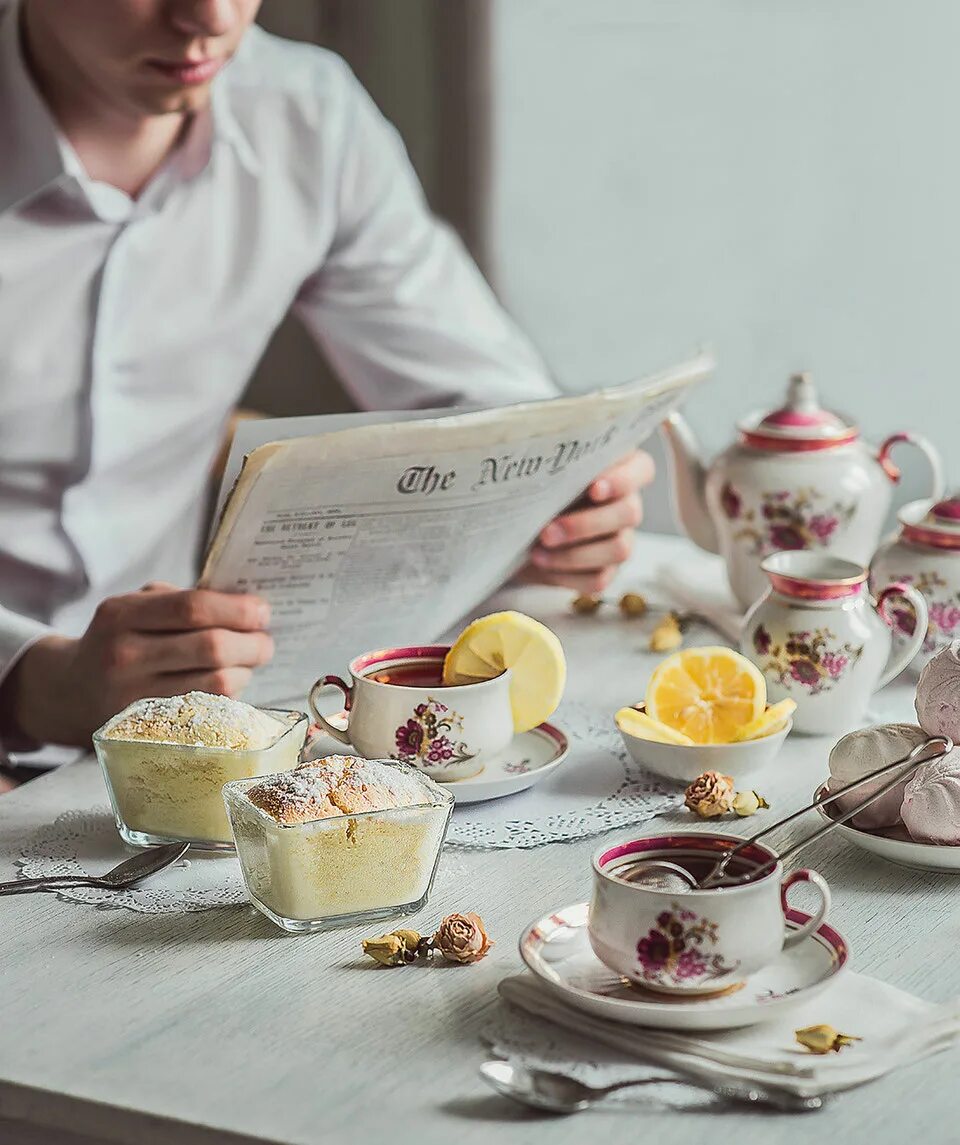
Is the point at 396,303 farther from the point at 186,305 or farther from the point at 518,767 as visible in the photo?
the point at 518,767

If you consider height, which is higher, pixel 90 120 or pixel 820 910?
pixel 90 120

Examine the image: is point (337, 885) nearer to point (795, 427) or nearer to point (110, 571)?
point (795, 427)

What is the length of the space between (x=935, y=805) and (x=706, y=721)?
8.1 inches

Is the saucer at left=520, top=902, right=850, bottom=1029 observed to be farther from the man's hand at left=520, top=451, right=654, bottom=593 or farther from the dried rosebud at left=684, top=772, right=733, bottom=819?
the man's hand at left=520, top=451, right=654, bottom=593

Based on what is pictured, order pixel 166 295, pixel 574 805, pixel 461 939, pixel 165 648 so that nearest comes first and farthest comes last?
pixel 461 939 → pixel 574 805 → pixel 165 648 → pixel 166 295

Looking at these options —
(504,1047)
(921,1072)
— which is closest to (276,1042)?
(504,1047)

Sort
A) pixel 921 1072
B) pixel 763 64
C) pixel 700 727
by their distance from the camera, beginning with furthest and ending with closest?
pixel 763 64
pixel 700 727
pixel 921 1072

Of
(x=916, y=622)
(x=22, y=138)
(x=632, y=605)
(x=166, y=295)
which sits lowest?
(x=632, y=605)

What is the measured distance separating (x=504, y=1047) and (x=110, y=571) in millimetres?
1027

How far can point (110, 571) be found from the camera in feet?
5.28

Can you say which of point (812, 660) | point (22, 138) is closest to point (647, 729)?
point (812, 660)

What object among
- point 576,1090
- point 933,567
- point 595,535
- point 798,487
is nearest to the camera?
point 576,1090

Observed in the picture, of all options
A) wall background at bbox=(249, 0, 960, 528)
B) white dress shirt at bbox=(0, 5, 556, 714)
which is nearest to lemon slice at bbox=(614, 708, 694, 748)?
white dress shirt at bbox=(0, 5, 556, 714)

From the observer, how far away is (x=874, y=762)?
892mm
